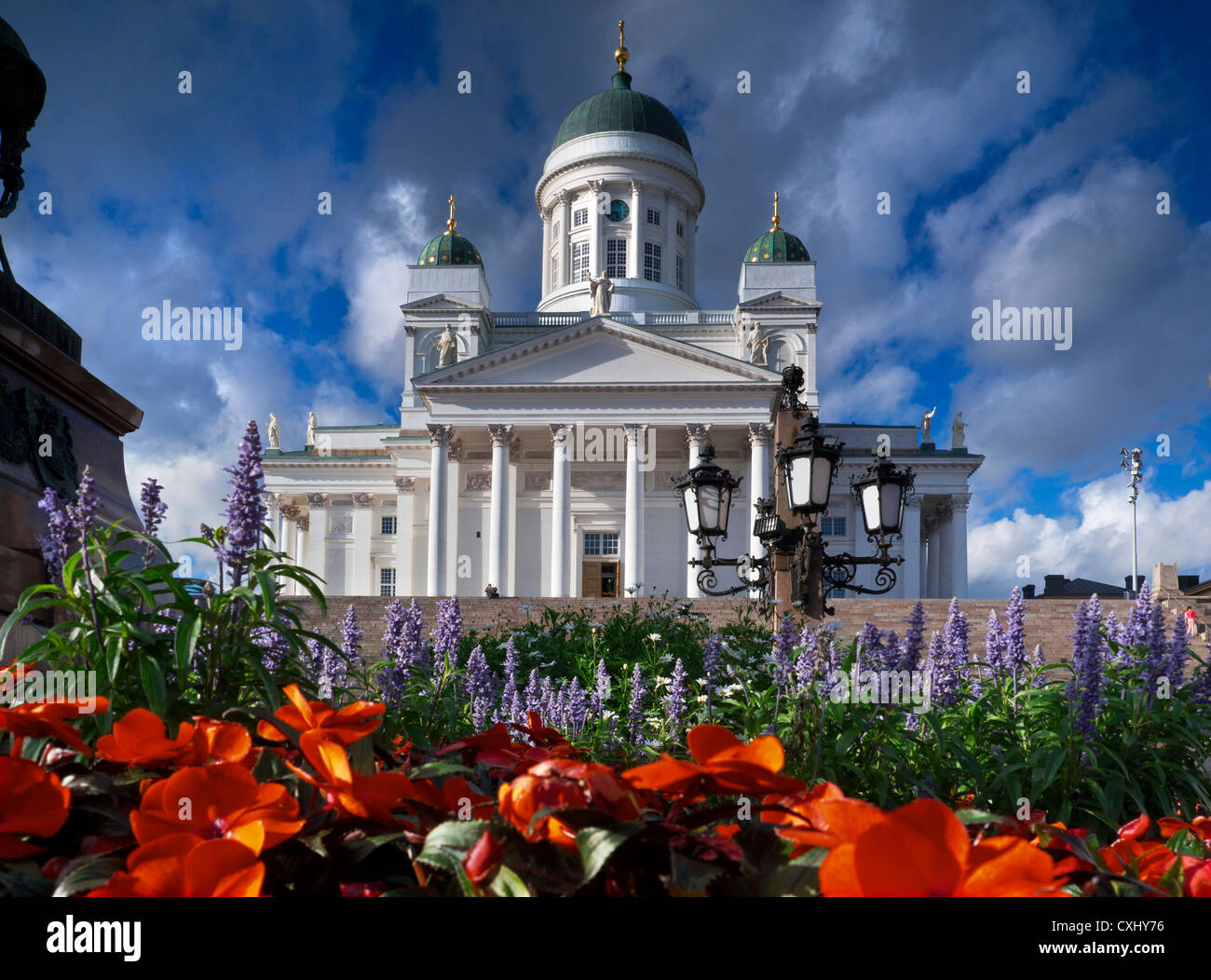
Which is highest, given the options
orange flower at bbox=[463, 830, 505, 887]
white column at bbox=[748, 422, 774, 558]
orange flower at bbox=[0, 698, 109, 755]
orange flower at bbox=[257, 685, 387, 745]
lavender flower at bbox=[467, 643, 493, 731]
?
white column at bbox=[748, 422, 774, 558]

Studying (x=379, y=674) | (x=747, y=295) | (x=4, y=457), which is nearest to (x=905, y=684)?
(x=379, y=674)

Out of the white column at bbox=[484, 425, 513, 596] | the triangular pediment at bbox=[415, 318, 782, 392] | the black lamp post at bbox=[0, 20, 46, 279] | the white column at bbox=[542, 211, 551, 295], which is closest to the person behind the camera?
the black lamp post at bbox=[0, 20, 46, 279]

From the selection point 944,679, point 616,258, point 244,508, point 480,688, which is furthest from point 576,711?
point 616,258

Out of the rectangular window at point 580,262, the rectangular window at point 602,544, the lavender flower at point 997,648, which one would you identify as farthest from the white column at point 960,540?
the lavender flower at point 997,648

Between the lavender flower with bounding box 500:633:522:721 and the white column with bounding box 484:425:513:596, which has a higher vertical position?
the white column with bounding box 484:425:513:596

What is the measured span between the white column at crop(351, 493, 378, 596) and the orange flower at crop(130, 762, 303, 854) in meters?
52.0

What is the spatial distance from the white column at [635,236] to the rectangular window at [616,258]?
0.33 meters

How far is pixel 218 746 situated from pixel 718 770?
2.39ft

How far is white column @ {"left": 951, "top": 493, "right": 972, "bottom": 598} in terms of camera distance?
5281 centimetres

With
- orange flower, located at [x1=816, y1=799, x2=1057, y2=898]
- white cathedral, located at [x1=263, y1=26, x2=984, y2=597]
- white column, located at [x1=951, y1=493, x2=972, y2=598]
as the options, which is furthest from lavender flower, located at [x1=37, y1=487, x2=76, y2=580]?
white column, located at [x1=951, y1=493, x2=972, y2=598]

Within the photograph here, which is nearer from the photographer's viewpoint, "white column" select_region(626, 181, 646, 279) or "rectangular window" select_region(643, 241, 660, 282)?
"white column" select_region(626, 181, 646, 279)

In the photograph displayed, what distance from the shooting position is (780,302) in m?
50.9

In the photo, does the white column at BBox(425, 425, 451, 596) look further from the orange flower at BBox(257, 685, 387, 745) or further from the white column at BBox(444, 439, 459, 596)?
the orange flower at BBox(257, 685, 387, 745)

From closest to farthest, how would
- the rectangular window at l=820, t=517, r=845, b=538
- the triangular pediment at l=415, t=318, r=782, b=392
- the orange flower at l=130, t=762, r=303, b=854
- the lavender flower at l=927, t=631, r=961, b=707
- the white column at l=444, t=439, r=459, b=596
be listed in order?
1. the orange flower at l=130, t=762, r=303, b=854
2. the lavender flower at l=927, t=631, r=961, b=707
3. the triangular pediment at l=415, t=318, r=782, b=392
4. the white column at l=444, t=439, r=459, b=596
5. the rectangular window at l=820, t=517, r=845, b=538
